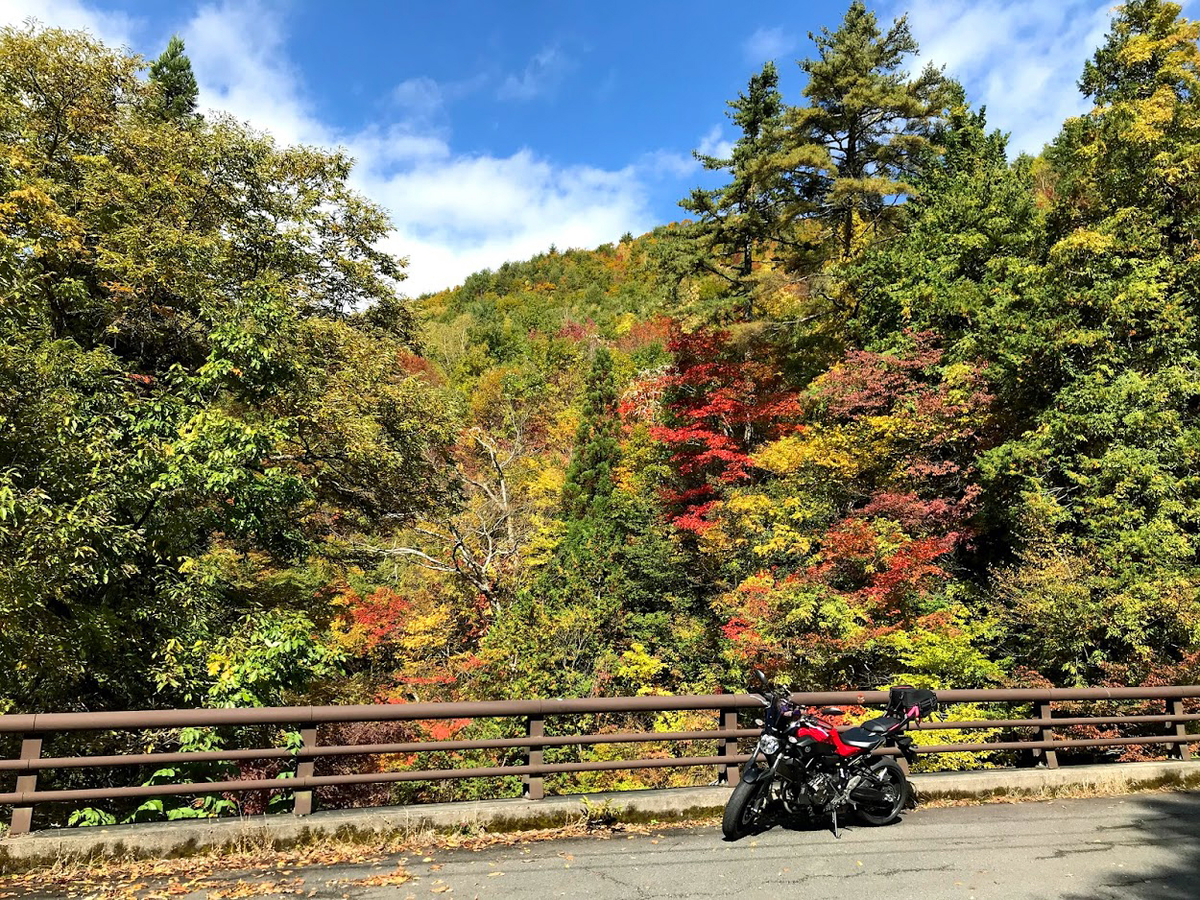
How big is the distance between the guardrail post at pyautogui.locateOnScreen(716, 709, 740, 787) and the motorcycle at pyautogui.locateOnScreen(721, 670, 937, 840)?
0.58m

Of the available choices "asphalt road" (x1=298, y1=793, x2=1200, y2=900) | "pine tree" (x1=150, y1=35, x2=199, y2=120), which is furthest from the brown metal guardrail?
"pine tree" (x1=150, y1=35, x2=199, y2=120)

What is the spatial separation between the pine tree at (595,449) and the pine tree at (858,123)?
12215 mm

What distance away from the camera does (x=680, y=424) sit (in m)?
26.9

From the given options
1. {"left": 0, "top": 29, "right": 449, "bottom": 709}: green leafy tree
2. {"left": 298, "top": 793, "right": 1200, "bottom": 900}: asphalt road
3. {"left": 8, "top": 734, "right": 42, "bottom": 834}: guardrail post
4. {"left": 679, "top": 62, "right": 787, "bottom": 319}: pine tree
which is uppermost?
{"left": 679, "top": 62, "right": 787, "bottom": 319}: pine tree

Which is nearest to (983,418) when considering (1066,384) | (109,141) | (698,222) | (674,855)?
(1066,384)

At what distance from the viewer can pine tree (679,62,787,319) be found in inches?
1020

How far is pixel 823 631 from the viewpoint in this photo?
1630 centimetres

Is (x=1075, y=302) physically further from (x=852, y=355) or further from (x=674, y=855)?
(x=674, y=855)

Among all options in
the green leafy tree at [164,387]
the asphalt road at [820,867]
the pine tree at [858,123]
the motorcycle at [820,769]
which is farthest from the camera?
the pine tree at [858,123]

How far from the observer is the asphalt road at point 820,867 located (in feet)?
15.7

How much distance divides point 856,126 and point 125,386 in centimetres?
2390

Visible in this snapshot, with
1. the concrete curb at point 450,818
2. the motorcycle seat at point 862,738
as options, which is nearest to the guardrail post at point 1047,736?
the concrete curb at point 450,818

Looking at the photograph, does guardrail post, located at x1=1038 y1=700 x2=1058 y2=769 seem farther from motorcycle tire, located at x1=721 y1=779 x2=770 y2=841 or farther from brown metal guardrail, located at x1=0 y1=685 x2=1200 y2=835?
motorcycle tire, located at x1=721 y1=779 x2=770 y2=841

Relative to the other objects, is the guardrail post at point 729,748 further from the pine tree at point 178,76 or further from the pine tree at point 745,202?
the pine tree at point 178,76
